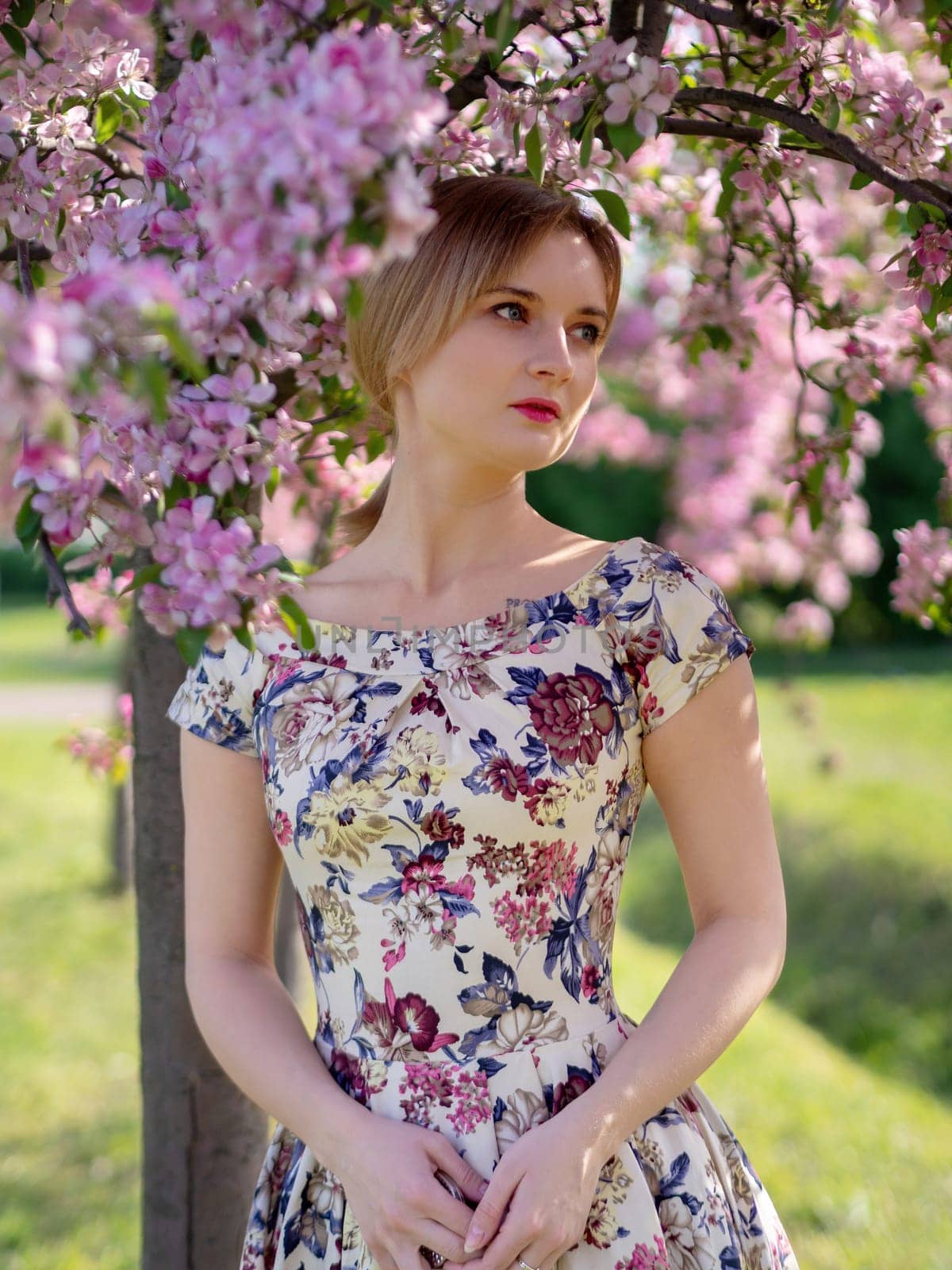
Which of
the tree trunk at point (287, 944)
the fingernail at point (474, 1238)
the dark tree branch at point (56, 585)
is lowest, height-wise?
the tree trunk at point (287, 944)

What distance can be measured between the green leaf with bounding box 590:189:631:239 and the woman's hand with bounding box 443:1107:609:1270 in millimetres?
921

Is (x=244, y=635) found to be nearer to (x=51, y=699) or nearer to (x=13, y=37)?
(x=13, y=37)

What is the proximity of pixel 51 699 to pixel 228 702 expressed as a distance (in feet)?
41.5

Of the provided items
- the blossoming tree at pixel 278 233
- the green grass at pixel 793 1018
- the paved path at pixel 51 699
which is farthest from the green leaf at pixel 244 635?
the paved path at pixel 51 699

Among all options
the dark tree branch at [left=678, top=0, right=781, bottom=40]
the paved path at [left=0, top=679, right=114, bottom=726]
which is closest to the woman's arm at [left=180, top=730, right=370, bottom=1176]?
the dark tree branch at [left=678, top=0, right=781, bottom=40]

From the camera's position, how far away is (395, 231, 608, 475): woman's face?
4.78 ft

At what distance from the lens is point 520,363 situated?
1.45 metres

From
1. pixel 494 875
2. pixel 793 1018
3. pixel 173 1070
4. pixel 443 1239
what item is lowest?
pixel 793 1018

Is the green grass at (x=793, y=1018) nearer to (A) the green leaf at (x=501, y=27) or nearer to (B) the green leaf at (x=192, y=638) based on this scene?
(B) the green leaf at (x=192, y=638)

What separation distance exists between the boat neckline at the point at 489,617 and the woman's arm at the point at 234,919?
0.20 metres

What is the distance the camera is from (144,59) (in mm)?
1510

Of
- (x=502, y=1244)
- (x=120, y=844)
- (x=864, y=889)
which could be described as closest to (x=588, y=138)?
(x=502, y=1244)

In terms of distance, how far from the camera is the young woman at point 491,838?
142cm

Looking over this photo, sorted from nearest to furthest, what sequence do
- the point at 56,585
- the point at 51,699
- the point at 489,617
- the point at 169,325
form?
the point at 169,325 < the point at 56,585 < the point at 489,617 < the point at 51,699
